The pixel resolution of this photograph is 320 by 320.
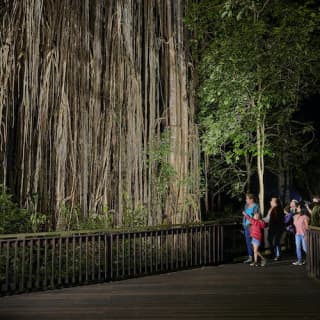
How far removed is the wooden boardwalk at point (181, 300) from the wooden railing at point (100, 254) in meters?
0.28

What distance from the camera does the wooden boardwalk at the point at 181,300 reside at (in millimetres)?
4633

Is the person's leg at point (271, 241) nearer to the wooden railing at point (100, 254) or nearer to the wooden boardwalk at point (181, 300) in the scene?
the wooden railing at point (100, 254)

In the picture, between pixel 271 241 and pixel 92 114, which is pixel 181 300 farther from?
pixel 271 241

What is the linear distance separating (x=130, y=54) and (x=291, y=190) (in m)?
10.5

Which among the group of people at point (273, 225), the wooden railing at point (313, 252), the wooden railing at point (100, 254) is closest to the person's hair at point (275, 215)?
the group of people at point (273, 225)

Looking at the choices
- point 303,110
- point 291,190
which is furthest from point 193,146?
point 291,190

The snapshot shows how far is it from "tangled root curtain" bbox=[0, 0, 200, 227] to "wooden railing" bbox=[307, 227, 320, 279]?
2.52 meters

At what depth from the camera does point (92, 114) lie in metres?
8.51

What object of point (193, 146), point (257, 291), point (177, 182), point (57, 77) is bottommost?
point (257, 291)

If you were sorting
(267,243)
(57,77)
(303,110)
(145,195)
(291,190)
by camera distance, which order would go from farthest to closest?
1. (291,190)
2. (303,110)
3. (267,243)
4. (145,195)
5. (57,77)

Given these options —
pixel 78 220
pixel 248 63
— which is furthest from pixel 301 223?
pixel 78 220

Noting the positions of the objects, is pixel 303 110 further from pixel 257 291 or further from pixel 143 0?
pixel 257 291

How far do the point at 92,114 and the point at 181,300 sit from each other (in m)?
3.98

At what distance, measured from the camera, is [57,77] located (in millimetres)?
8211
